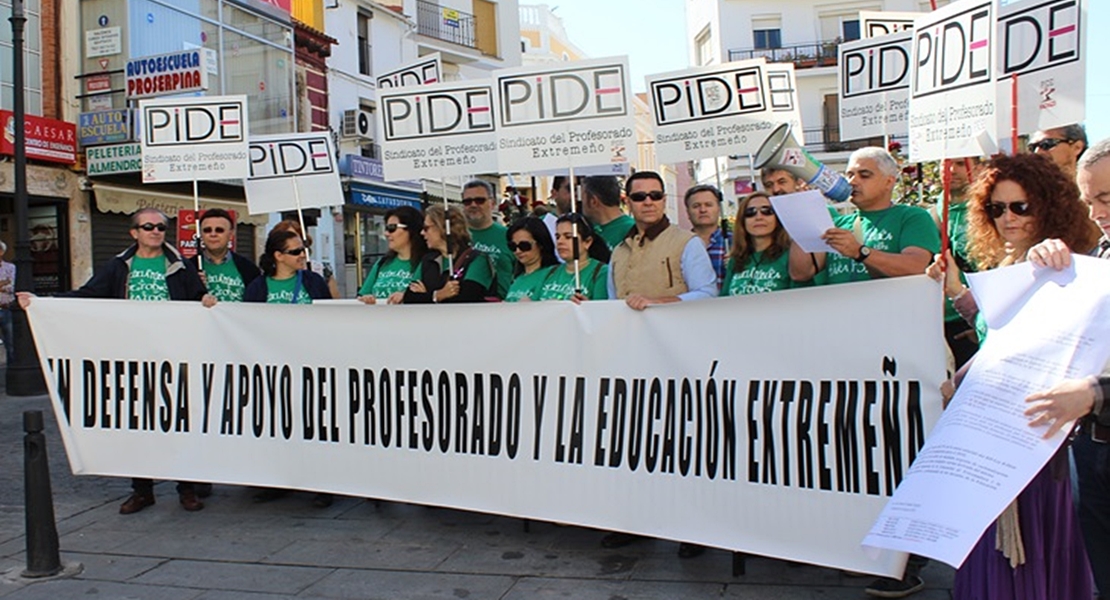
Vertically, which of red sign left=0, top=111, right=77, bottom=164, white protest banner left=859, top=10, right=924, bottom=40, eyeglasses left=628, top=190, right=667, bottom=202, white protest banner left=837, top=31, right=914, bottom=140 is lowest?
eyeglasses left=628, top=190, right=667, bottom=202

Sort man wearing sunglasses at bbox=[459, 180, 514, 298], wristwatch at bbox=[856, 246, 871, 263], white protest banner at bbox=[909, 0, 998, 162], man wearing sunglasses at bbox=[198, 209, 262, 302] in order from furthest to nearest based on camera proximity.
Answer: man wearing sunglasses at bbox=[459, 180, 514, 298]
man wearing sunglasses at bbox=[198, 209, 262, 302]
wristwatch at bbox=[856, 246, 871, 263]
white protest banner at bbox=[909, 0, 998, 162]

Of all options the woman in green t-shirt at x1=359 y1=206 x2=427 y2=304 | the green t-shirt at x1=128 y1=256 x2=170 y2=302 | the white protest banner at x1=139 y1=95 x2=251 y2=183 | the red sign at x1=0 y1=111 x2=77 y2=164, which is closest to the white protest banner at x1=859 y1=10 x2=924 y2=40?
the woman in green t-shirt at x1=359 y1=206 x2=427 y2=304

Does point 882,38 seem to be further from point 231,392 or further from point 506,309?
point 231,392

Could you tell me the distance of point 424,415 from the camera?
495 centimetres

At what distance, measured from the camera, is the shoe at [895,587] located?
372 centimetres

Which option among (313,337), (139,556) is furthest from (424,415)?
(139,556)

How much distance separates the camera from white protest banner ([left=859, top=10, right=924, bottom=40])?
297 inches

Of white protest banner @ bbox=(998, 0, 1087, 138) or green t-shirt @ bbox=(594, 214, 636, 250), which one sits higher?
white protest banner @ bbox=(998, 0, 1087, 138)

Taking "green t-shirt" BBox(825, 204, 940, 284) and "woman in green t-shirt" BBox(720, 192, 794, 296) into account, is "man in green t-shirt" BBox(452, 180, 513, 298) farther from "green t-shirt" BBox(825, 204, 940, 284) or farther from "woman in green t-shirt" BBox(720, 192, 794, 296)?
"green t-shirt" BBox(825, 204, 940, 284)

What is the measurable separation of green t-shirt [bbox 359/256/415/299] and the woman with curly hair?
366 centimetres

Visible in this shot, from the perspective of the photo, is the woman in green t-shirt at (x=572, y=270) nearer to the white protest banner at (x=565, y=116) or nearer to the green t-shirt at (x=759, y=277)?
the white protest banner at (x=565, y=116)

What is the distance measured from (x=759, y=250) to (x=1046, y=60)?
1.55m

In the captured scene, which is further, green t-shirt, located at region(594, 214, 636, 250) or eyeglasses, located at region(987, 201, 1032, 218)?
green t-shirt, located at region(594, 214, 636, 250)

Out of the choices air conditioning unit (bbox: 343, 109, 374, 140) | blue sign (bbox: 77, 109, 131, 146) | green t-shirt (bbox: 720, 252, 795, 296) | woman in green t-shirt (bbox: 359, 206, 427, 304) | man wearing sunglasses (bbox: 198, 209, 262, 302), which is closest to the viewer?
green t-shirt (bbox: 720, 252, 795, 296)
